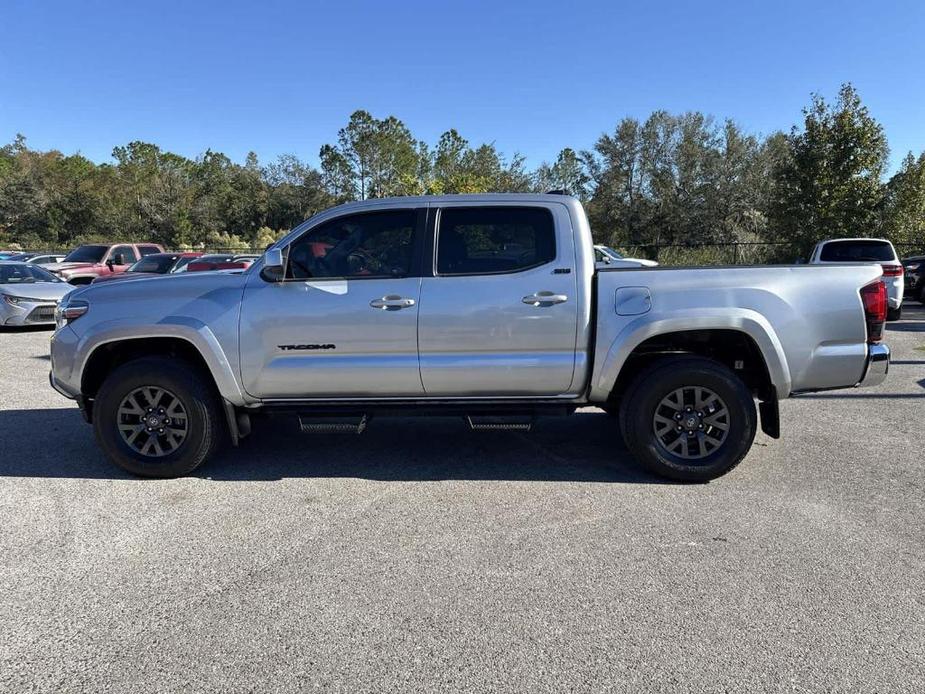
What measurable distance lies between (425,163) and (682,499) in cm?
6075

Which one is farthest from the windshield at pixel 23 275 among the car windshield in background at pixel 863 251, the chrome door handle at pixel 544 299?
the car windshield in background at pixel 863 251

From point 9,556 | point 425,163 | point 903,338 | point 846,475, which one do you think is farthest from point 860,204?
point 425,163

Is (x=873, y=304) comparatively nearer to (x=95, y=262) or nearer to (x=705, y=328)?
(x=705, y=328)

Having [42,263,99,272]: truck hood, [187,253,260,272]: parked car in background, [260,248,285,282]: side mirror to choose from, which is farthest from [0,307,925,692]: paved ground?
[42,263,99,272]: truck hood

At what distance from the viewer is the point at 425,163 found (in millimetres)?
61969

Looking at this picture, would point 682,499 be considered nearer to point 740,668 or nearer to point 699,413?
point 699,413

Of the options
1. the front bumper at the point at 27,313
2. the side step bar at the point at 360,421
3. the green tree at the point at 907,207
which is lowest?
the front bumper at the point at 27,313

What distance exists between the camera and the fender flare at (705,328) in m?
4.45

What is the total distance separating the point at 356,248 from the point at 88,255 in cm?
1914

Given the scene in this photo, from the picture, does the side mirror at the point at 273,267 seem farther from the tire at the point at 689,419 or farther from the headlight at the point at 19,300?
the headlight at the point at 19,300

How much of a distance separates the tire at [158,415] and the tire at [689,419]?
9.99 feet

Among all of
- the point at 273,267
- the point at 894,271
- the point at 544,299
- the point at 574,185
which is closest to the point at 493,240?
the point at 544,299

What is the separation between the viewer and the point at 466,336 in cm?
457

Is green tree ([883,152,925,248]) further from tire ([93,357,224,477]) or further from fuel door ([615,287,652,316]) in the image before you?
tire ([93,357,224,477])
